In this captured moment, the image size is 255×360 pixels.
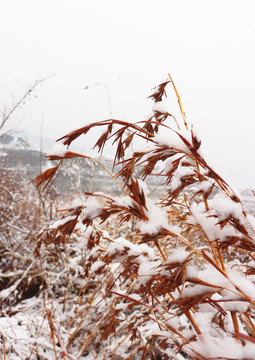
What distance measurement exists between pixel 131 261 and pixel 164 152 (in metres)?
0.43

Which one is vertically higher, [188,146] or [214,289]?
[188,146]

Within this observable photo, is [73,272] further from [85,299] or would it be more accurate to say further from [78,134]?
[78,134]

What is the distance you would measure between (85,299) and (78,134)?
2.23 m

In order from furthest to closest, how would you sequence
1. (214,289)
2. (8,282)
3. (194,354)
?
(8,282) < (194,354) < (214,289)

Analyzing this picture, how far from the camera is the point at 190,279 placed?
54cm

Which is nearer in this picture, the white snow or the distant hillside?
the white snow

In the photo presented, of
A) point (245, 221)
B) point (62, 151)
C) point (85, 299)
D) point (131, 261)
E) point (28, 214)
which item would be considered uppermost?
point (62, 151)

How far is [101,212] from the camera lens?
0.66 metres

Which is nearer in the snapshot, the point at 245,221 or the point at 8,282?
the point at 245,221

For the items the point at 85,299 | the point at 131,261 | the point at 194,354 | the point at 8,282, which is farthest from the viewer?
the point at 8,282

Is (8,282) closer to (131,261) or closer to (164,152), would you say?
(131,261)

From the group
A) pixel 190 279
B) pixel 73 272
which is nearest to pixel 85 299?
pixel 73 272

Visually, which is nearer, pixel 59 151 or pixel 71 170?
pixel 59 151

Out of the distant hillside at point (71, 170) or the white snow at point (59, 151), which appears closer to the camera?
the white snow at point (59, 151)
